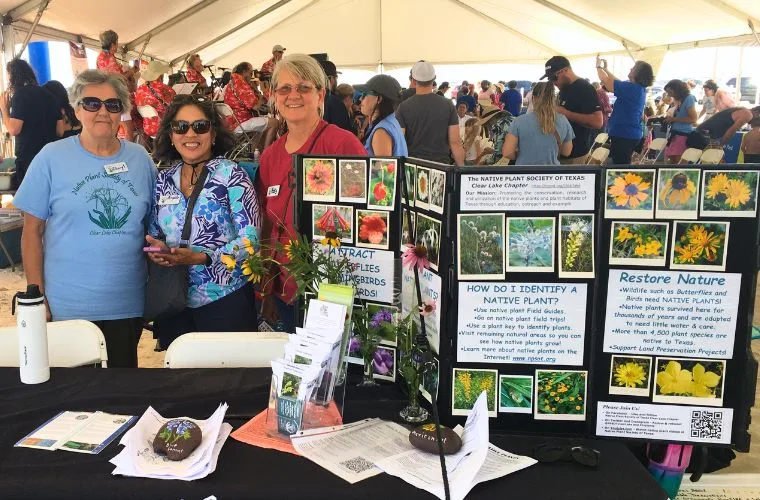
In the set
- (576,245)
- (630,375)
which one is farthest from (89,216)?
(630,375)

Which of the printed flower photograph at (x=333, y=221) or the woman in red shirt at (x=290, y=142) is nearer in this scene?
the printed flower photograph at (x=333, y=221)

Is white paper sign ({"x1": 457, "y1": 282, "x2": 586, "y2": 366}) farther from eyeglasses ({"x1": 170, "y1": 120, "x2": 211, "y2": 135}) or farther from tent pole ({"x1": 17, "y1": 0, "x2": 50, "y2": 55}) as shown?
tent pole ({"x1": 17, "y1": 0, "x2": 50, "y2": 55})

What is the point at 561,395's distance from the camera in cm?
116

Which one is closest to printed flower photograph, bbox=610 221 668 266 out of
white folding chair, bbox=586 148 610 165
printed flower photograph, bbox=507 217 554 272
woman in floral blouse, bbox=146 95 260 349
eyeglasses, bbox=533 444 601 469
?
printed flower photograph, bbox=507 217 554 272

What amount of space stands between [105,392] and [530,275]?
0.93 m

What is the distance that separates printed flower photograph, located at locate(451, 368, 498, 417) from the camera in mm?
1159

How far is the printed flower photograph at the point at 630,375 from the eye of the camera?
3.75 feet

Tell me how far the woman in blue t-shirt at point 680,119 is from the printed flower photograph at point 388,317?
5907 mm

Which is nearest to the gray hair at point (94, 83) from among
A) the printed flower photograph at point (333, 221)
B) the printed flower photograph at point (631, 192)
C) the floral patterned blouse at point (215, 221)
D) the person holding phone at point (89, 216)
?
the person holding phone at point (89, 216)

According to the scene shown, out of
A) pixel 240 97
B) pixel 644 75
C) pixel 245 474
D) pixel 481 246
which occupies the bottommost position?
pixel 245 474

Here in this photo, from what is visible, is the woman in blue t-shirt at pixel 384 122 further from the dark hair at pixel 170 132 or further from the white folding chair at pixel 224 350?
the white folding chair at pixel 224 350

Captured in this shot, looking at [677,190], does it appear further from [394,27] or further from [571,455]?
[394,27]

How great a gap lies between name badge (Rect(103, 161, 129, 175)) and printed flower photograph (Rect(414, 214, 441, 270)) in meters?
1.06

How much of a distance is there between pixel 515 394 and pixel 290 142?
1.14 m
